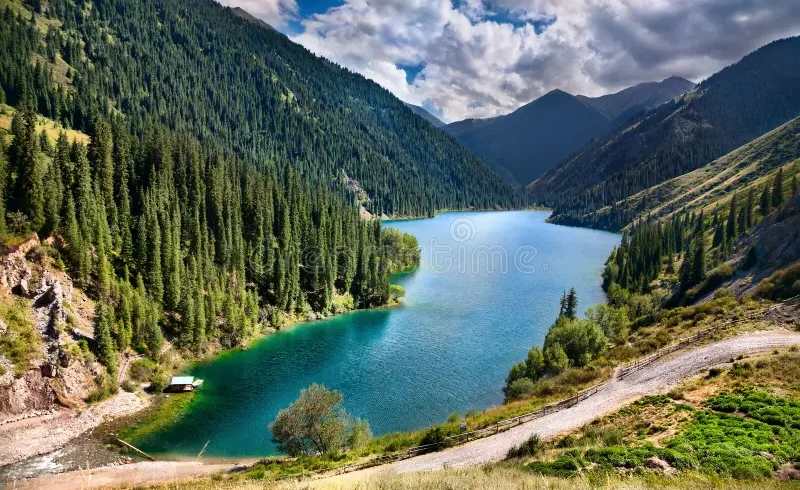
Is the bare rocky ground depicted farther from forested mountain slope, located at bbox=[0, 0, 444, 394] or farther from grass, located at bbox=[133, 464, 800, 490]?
grass, located at bbox=[133, 464, 800, 490]

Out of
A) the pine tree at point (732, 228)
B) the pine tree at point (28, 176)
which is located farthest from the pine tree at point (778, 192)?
the pine tree at point (28, 176)

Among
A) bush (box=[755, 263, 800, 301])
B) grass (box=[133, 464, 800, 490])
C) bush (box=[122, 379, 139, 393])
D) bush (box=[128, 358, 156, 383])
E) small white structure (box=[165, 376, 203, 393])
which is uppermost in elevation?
bush (box=[755, 263, 800, 301])

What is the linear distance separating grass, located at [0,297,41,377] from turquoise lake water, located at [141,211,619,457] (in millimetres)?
17579

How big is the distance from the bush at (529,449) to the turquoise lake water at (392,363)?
24.0 meters

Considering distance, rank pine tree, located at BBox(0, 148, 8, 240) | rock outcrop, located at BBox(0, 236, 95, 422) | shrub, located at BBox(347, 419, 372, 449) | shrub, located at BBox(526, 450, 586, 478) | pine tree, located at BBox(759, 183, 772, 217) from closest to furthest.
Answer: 1. shrub, located at BBox(526, 450, 586, 478)
2. shrub, located at BBox(347, 419, 372, 449)
3. rock outcrop, located at BBox(0, 236, 95, 422)
4. pine tree, located at BBox(0, 148, 8, 240)
5. pine tree, located at BBox(759, 183, 772, 217)

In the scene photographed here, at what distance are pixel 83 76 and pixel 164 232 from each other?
15380 centimetres

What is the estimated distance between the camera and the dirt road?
3309 cm

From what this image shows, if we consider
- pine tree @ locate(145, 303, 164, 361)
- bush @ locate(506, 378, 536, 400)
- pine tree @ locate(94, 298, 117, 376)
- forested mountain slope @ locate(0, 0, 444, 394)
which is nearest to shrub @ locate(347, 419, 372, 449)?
bush @ locate(506, 378, 536, 400)

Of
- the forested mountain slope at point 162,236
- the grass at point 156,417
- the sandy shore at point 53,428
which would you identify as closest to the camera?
the sandy shore at point 53,428

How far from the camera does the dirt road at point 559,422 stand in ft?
109

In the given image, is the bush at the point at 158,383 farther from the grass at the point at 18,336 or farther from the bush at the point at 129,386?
the grass at the point at 18,336

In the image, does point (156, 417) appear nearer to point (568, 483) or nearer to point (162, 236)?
point (162, 236)

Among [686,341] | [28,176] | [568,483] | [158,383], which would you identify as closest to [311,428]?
[568,483]

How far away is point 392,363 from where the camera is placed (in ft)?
238
